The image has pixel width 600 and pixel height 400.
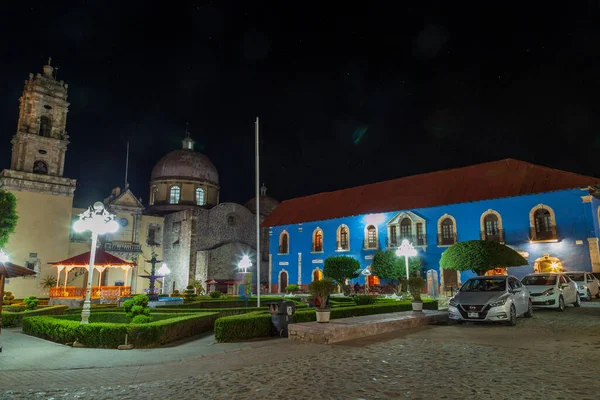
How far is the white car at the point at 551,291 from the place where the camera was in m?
15.5

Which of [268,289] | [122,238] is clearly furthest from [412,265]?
[122,238]

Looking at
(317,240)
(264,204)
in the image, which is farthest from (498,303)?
(264,204)

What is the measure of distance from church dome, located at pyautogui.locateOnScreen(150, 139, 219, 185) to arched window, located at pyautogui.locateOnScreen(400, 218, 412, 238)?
25.0 metres

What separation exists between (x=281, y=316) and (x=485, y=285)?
6888mm

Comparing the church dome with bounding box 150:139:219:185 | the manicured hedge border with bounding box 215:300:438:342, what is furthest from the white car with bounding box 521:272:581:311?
the church dome with bounding box 150:139:219:185

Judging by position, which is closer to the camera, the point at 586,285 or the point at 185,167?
the point at 586,285

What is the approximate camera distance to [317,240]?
131 ft

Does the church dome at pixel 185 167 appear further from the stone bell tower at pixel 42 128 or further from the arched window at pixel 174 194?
the stone bell tower at pixel 42 128

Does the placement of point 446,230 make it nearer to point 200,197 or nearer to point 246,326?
point 246,326

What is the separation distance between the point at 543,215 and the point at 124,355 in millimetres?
27541

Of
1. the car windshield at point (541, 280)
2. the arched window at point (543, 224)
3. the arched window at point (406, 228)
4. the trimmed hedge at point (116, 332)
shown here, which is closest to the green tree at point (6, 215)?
the trimmed hedge at point (116, 332)

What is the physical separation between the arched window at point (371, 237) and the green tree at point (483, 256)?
423 inches

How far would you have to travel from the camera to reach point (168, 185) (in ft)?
155

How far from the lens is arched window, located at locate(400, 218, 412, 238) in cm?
3341
